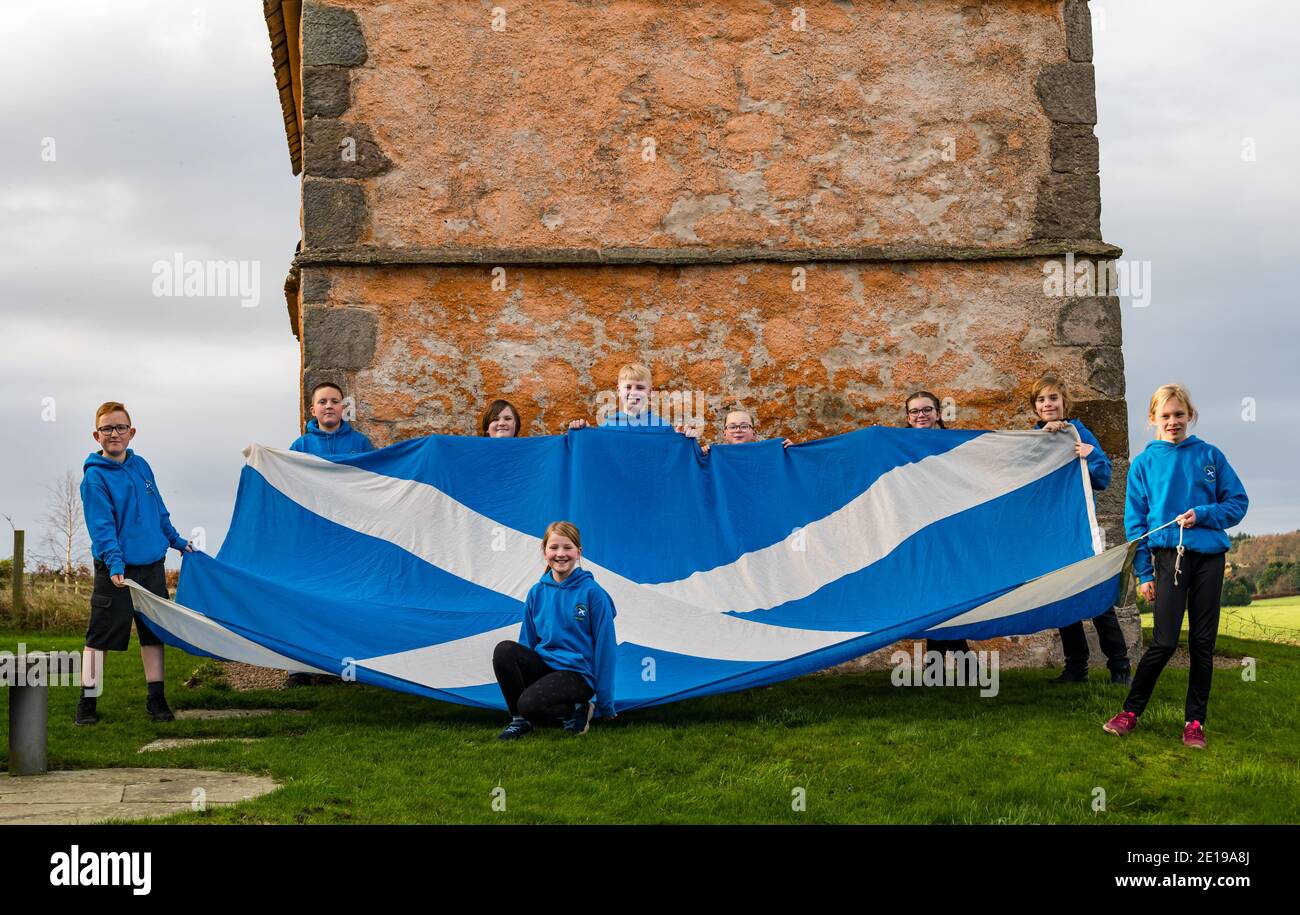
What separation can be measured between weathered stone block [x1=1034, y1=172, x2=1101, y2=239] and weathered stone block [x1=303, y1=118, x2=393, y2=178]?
4.76 metres

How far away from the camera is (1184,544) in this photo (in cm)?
595

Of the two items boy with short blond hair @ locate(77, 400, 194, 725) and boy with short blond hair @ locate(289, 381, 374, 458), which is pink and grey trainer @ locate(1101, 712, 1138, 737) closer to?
boy with short blond hair @ locate(289, 381, 374, 458)

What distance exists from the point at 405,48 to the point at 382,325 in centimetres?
202

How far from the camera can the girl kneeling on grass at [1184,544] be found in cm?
594

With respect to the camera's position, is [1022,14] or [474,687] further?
[1022,14]

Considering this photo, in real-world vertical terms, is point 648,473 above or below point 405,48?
below

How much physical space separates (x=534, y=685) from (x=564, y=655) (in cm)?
21

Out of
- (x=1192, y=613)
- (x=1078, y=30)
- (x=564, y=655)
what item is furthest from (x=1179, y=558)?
(x=1078, y=30)

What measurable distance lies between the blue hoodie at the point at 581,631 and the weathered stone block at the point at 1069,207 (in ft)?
16.4

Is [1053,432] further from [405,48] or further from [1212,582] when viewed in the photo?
[405,48]
